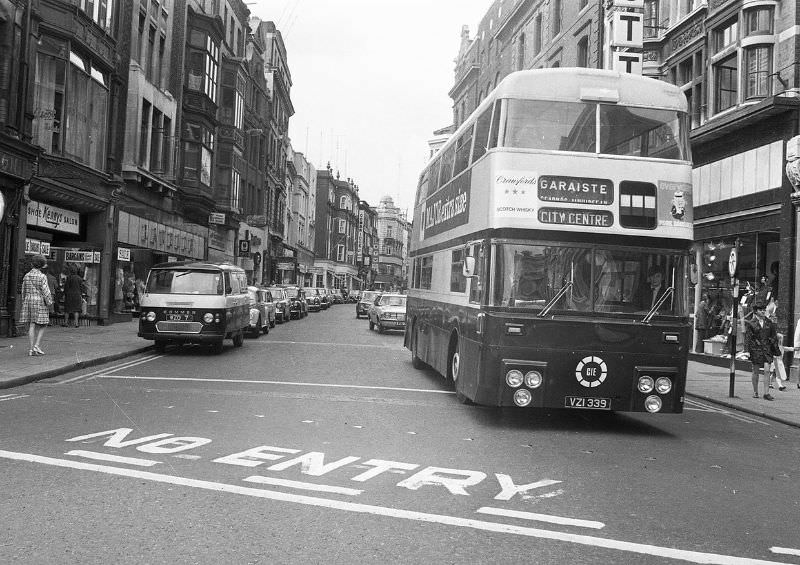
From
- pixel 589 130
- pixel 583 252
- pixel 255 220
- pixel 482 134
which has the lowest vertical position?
pixel 583 252

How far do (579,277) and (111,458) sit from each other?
5.56 m

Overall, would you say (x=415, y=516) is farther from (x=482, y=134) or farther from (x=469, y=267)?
(x=482, y=134)

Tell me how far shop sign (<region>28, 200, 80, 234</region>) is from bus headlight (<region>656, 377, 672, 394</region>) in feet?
58.3

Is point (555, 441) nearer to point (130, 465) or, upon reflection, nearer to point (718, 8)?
point (130, 465)

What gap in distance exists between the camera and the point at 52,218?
22.1 meters

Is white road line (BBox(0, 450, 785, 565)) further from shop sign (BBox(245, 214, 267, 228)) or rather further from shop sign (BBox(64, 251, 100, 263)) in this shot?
shop sign (BBox(245, 214, 267, 228))

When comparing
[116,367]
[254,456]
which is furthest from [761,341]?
[116,367]

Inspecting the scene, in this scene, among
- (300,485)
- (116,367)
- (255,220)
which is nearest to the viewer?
(300,485)

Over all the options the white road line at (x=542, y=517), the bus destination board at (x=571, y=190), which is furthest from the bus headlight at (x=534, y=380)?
the white road line at (x=542, y=517)

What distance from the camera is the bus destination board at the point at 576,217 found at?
9.12 metres

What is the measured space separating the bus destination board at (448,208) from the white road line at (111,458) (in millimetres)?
5821

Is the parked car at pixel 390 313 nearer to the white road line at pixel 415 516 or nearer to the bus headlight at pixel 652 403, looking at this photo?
the bus headlight at pixel 652 403

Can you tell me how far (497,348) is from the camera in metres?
9.09

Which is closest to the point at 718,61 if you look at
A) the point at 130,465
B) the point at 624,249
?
the point at 624,249
